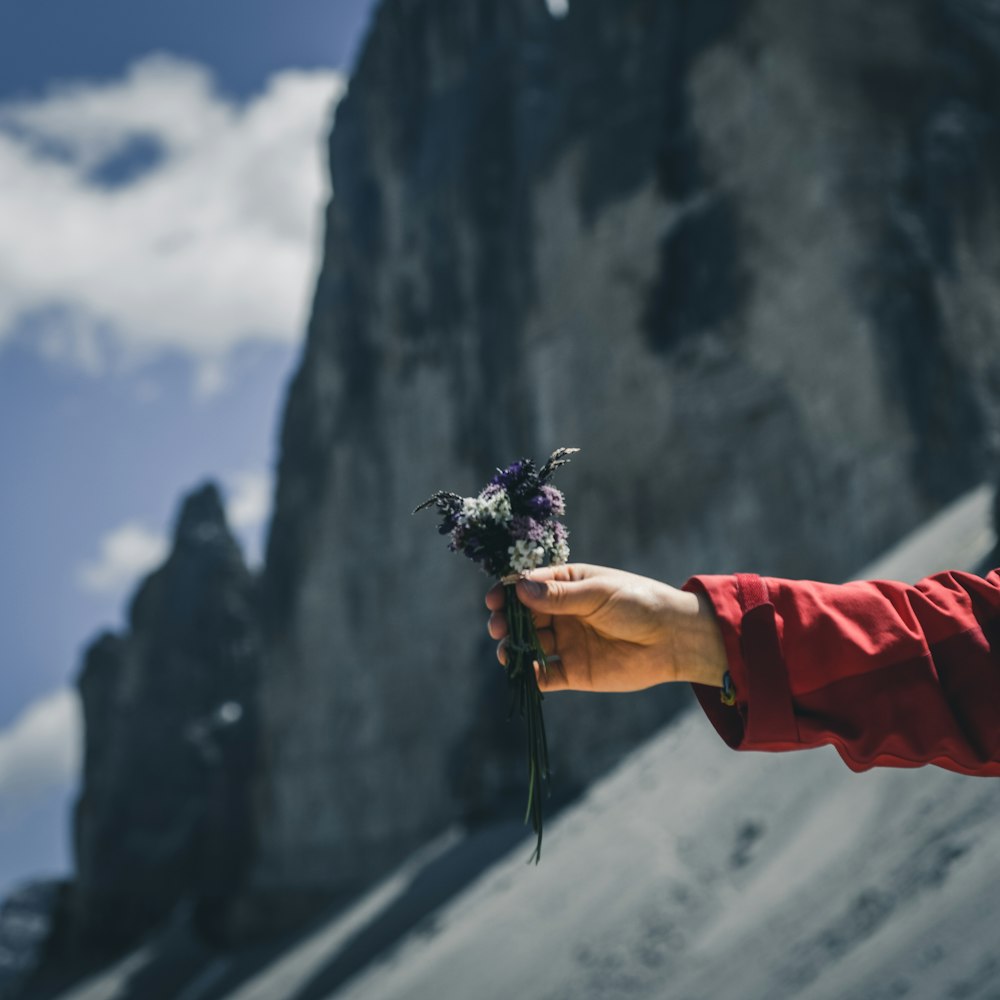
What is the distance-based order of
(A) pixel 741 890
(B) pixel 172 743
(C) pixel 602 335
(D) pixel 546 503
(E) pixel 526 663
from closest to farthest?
(E) pixel 526 663
(D) pixel 546 503
(A) pixel 741 890
(C) pixel 602 335
(B) pixel 172 743

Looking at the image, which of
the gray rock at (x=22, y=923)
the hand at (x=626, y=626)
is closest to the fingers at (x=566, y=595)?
the hand at (x=626, y=626)

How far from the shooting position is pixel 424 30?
23.3 m

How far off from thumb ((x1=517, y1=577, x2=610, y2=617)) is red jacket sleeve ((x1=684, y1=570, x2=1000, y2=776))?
189 millimetres

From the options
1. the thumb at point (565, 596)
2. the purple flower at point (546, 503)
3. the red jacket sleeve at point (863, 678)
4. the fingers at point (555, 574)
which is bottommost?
the red jacket sleeve at point (863, 678)

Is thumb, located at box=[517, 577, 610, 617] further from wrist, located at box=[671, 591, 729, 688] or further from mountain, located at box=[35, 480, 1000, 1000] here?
mountain, located at box=[35, 480, 1000, 1000]

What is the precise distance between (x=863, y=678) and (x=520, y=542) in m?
0.56

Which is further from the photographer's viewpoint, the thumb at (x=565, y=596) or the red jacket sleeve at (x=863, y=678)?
the thumb at (x=565, y=596)

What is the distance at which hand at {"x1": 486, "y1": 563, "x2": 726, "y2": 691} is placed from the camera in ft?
6.12

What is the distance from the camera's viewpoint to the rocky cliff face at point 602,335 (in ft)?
43.3

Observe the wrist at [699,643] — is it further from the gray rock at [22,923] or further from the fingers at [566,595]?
the gray rock at [22,923]

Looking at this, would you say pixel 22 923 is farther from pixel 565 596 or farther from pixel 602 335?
pixel 565 596

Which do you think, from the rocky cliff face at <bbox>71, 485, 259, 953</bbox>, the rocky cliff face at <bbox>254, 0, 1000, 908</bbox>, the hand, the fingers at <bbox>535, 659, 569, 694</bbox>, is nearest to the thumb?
the hand

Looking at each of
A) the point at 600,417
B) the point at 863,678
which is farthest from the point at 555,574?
the point at 600,417

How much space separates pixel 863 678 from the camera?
1.79 metres
